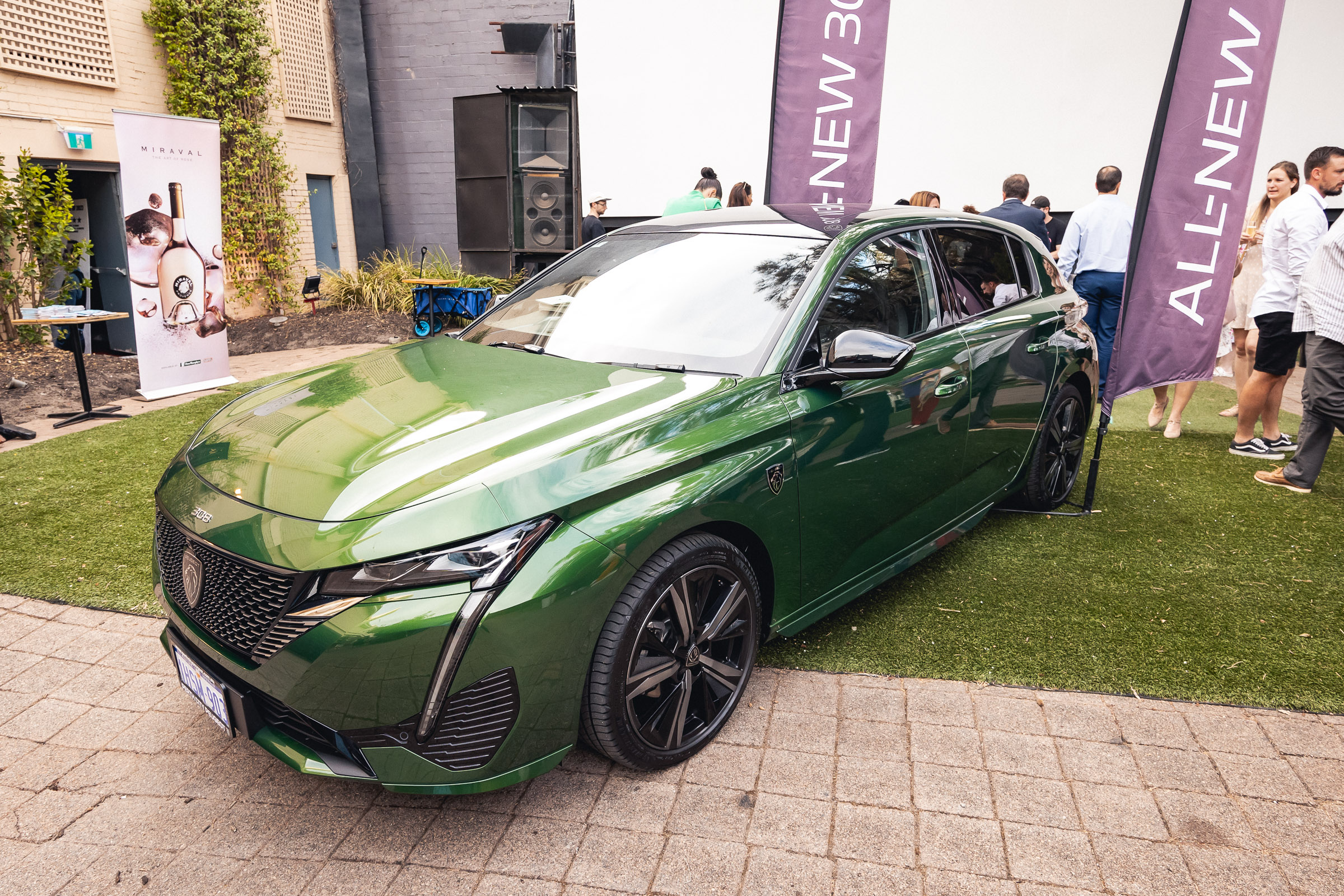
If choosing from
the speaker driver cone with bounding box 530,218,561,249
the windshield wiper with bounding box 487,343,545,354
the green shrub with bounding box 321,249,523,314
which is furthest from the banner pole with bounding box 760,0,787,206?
the green shrub with bounding box 321,249,523,314

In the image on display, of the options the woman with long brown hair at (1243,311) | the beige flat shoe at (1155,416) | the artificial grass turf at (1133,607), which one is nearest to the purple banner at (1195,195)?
the artificial grass turf at (1133,607)

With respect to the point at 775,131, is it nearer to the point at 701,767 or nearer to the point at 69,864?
the point at 701,767

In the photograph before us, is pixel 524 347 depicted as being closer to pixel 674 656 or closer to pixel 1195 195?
pixel 674 656

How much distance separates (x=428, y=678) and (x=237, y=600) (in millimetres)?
569

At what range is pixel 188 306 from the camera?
7.62 m

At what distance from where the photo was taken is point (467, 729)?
194 centimetres

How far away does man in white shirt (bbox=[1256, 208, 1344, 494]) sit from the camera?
4426 millimetres

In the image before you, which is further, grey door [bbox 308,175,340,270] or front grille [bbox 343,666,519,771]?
grey door [bbox 308,175,340,270]

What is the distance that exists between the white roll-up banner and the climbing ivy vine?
5132 millimetres

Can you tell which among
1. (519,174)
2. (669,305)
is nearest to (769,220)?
(669,305)

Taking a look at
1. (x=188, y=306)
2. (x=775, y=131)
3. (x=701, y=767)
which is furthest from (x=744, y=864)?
(x=188, y=306)

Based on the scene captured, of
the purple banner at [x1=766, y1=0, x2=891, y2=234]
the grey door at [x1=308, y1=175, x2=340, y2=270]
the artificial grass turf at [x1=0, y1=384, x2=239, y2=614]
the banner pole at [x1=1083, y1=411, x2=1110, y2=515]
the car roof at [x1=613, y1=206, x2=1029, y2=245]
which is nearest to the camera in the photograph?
the car roof at [x1=613, y1=206, x2=1029, y2=245]

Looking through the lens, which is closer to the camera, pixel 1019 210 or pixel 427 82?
pixel 1019 210

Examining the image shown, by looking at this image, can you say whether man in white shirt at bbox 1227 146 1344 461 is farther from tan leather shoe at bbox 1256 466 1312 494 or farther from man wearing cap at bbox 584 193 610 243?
man wearing cap at bbox 584 193 610 243
